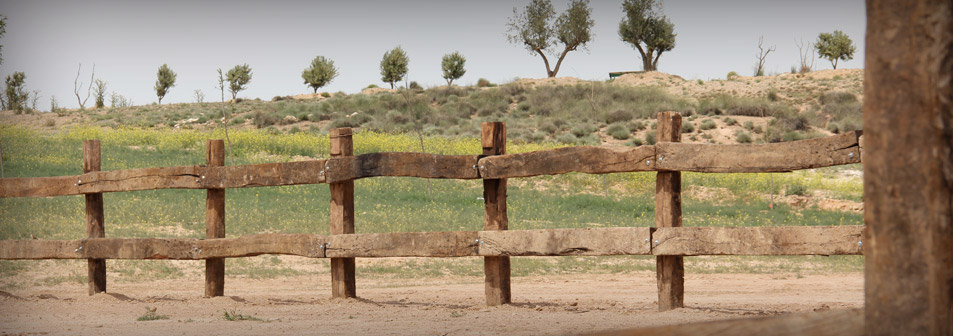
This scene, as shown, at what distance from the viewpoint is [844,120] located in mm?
44688

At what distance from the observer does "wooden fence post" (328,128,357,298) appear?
25.7 feet

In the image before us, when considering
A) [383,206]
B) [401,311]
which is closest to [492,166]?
[401,311]

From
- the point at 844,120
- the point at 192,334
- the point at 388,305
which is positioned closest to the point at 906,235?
the point at 192,334

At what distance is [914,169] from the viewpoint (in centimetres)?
262

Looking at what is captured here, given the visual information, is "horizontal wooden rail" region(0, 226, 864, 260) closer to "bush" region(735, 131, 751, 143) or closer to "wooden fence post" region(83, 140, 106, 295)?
"wooden fence post" region(83, 140, 106, 295)

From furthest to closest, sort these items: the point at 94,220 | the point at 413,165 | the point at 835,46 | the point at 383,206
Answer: the point at 835,46 < the point at 383,206 < the point at 94,220 < the point at 413,165

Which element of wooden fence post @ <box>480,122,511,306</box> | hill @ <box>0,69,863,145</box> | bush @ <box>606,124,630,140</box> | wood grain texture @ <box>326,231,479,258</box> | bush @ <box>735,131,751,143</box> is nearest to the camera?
wood grain texture @ <box>326,231,479,258</box>

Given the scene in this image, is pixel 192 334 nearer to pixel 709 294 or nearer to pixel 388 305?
pixel 388 305

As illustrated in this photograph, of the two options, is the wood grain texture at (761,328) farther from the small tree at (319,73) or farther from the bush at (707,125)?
the small tree at (319,73)

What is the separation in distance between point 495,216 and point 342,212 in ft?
4.82

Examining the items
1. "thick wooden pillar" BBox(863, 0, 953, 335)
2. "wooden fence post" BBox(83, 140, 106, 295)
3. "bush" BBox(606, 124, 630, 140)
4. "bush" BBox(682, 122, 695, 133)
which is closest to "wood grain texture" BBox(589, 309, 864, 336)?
"thick wooden pillar" BBox(863, 0, 953, 335)

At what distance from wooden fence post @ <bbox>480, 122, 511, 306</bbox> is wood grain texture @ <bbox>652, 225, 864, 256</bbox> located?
4.74 ft

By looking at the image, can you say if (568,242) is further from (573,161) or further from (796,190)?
(796,190)

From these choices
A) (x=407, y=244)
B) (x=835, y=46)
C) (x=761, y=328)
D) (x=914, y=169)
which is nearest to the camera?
(x=761, y=328)
